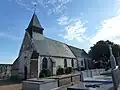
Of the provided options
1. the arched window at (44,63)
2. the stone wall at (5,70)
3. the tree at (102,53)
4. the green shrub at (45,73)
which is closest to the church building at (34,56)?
the arched window at (44,63)

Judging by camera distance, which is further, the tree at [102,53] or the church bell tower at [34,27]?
the tree at [102,53]

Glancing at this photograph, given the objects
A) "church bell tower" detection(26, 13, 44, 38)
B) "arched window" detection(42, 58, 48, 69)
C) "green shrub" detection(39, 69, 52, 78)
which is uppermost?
"church bell tower" detection(26, 13, 44, 38)

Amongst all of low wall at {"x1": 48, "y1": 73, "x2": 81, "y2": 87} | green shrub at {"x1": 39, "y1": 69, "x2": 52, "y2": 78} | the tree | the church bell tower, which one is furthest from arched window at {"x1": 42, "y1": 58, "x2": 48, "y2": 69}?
the tree

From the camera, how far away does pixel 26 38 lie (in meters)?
26.3

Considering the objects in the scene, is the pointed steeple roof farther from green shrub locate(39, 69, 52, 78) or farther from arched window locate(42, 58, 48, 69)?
green shrub locate(39, 69, 52, 78)

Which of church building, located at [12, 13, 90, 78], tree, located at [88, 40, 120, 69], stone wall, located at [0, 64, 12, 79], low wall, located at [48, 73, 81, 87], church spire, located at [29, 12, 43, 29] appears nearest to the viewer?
low wall, located at [48, 73, 81, 87]

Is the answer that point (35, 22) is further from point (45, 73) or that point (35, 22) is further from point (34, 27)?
point (45, 73)

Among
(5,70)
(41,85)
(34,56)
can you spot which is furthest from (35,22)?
(41,85)

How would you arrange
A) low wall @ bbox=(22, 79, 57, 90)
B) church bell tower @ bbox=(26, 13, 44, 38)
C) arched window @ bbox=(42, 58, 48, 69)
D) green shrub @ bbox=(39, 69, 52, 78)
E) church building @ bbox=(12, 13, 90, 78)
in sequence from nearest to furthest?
low wall @ bbox=(22, 79, 57, 90) < green shrub @ bbox=(39, 69, 52, 78) < church building @ bbox=(12, 13, 90, 78) < arched window @ bbox=(42, 58, 48, 69) < church bell tower @ bbox=(26, 13, 44, 38)

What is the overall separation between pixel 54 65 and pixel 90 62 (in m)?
20.0

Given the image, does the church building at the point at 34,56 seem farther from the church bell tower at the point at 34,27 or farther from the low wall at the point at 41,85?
the low wall at the point at 41,85

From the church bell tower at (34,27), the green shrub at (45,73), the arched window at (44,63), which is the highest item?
the church bell tower at (34,27)

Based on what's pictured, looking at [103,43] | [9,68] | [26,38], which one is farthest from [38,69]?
[103,43]

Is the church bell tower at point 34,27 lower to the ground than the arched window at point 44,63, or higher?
higher
